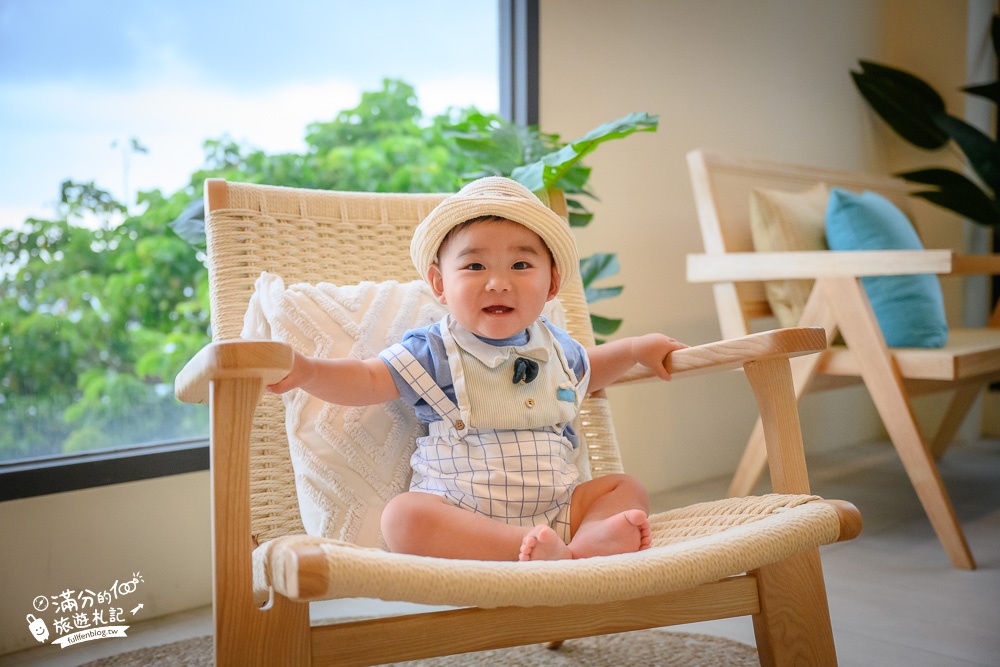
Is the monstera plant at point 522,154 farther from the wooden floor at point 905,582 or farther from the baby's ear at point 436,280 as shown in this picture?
the wooden floor at point 905,582

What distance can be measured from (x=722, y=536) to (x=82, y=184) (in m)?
1.51

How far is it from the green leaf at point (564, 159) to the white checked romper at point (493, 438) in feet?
1.69

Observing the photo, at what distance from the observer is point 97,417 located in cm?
181

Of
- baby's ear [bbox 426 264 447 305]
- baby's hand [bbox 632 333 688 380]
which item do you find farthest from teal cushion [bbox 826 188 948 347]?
baby's ear [bbox 426 264 447 305]

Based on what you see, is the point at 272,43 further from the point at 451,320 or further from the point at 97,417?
the point at 451,320

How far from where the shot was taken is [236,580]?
0.80 m

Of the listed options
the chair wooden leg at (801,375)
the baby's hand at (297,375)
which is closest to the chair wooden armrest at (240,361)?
the baby's hand at (297,375)

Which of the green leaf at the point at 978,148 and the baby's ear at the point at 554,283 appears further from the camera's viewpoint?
the green leaf at the point at 978,148

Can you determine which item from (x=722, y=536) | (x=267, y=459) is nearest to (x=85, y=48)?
(x=267, y=459)

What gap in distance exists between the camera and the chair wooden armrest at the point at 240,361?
30.7 inches

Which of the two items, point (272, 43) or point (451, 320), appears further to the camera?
point (272, 43)

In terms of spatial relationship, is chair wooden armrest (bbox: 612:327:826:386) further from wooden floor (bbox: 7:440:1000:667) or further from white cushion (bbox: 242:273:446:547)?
wooden floor (bbox: 7:440:1000:667)

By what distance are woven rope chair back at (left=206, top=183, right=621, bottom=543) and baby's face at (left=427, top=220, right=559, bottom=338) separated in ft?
1.04

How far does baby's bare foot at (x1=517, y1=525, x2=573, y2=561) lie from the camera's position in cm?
94
